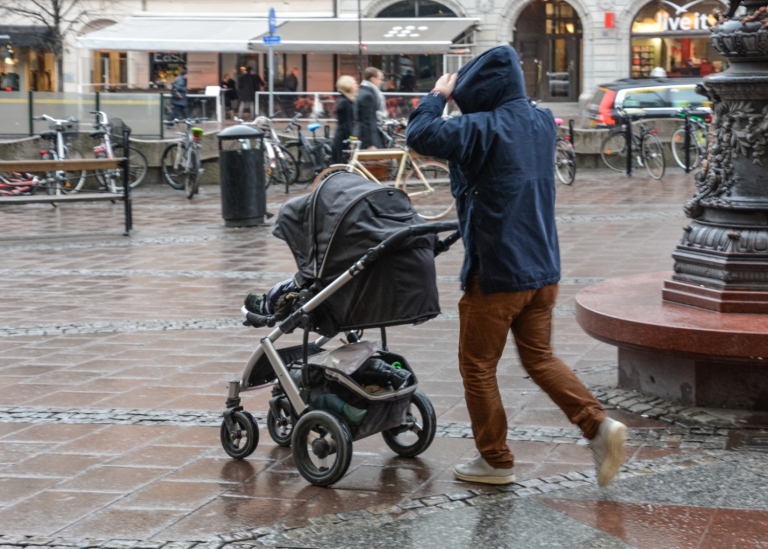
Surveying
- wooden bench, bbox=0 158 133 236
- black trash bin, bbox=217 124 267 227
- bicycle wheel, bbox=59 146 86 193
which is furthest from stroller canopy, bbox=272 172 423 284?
bicycle wheel, bbox=59 146 86 193

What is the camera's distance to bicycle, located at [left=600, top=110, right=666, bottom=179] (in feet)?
65.0

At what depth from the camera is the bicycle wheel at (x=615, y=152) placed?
21203 millimetres

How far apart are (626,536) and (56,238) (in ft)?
34.3

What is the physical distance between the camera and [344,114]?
17.1 m

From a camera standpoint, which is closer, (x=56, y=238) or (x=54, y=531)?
(x=54, y=531)

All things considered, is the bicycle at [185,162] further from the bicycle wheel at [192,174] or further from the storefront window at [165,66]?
the storefront window at [165,66]

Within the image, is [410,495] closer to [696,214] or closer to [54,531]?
[54,531]

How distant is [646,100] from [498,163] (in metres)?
20.2

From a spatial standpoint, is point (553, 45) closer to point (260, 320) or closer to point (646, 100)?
point (646, 100)

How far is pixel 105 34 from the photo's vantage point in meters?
40.7

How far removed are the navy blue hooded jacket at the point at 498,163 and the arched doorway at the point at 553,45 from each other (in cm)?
3859

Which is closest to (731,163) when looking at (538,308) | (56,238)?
(538,308)

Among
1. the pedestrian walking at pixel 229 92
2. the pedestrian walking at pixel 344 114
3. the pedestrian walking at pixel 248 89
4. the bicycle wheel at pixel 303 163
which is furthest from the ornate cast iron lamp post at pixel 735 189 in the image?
the pedestrian walking at pixel 248 89

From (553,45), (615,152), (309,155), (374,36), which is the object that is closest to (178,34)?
(374,36)
